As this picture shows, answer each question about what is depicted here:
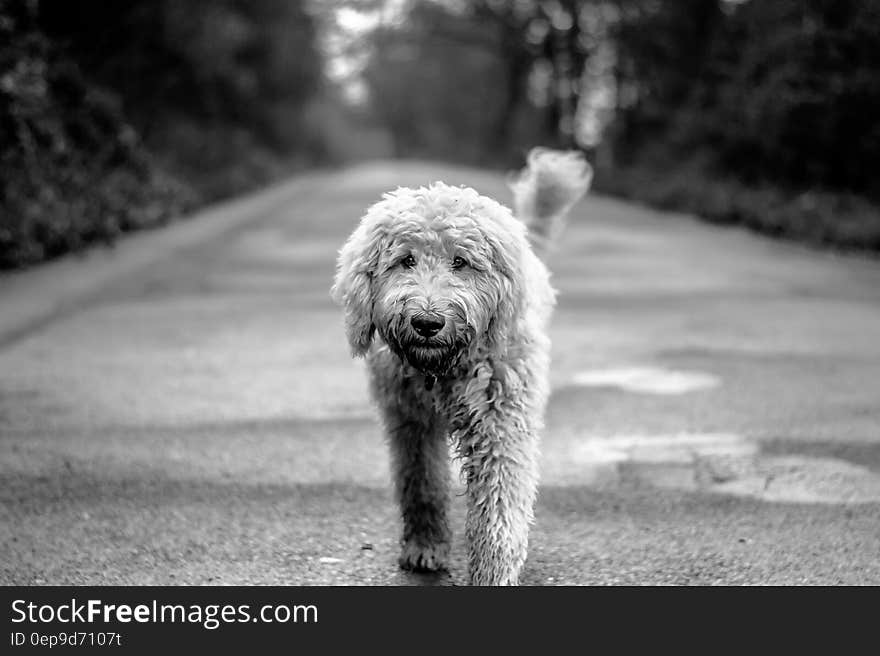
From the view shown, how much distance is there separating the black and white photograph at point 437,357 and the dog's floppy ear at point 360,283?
0.01 meters

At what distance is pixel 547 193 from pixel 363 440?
168cm

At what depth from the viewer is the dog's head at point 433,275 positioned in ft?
11.7

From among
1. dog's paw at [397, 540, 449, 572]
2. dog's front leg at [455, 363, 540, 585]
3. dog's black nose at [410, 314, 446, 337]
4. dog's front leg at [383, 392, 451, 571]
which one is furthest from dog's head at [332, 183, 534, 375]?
dog's paw at [397, 540, 449, 572]

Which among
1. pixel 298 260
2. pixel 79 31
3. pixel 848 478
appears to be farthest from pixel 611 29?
pixel 848 478

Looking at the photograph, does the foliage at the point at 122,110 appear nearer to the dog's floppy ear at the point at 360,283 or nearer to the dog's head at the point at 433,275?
the dog's floppy ear at the point at 360,283

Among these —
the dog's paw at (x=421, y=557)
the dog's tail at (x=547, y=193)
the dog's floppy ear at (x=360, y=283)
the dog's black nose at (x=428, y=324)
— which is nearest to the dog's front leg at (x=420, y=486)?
the dog's paw at (x=421, y=557)

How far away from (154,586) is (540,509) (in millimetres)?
1802

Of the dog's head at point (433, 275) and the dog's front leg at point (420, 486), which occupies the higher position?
the dog's head at point (433, 275)

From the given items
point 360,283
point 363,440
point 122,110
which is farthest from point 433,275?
point 122,110

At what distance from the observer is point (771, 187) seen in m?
19.5

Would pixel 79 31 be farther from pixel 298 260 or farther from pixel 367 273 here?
pixel 367 273

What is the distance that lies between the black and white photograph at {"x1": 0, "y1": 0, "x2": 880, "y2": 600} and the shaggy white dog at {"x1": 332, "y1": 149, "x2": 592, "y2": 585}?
0.01 meters

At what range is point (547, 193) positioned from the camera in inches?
215
